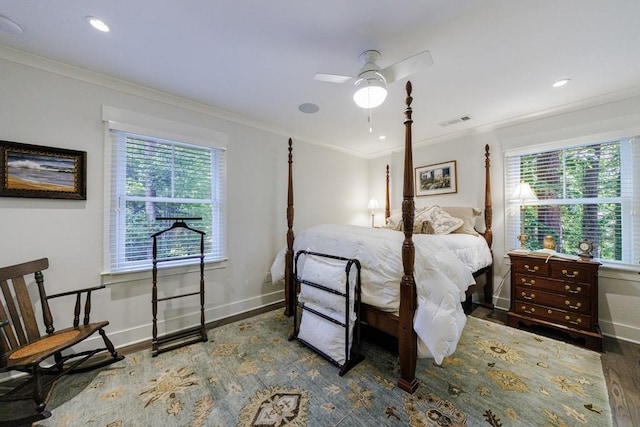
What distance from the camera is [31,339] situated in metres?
1.79

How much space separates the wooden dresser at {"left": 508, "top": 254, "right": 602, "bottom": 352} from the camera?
7.63 ft

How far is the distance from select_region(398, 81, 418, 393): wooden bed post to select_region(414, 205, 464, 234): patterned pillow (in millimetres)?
1686

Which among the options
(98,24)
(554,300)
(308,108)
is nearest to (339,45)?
(308,108)

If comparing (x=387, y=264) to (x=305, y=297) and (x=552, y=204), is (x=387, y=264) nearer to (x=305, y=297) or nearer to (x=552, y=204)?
(x=305, y=297)

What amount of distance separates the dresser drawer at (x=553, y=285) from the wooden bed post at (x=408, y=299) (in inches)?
71.1

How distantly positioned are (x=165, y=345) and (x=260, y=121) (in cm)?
276

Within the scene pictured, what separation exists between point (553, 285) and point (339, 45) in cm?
311

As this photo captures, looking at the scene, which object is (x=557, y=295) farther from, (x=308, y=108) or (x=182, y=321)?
(x=182, y=321)

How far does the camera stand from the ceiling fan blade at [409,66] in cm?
155

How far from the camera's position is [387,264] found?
195 centimetres

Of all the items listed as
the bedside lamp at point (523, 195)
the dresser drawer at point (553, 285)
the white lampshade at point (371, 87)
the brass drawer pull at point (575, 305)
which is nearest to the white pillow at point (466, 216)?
the bedside lamp at point (523, 195)

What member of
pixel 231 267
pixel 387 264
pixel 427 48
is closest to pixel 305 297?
pixel 387 264

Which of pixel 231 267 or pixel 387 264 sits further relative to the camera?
pixel 231 267

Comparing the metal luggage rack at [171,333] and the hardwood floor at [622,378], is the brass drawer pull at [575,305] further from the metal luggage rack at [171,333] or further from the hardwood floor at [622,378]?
the metal luggage rack at [171,333]
